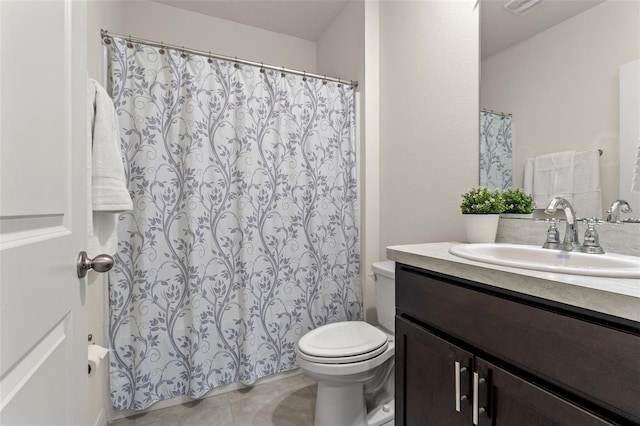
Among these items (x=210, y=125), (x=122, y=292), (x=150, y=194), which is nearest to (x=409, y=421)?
(x=122, y=292)

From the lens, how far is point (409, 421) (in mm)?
1004

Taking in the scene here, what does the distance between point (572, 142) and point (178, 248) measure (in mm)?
1821

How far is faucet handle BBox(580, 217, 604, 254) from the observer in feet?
3.01

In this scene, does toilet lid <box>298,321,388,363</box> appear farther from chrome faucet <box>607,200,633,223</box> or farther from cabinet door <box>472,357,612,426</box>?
chrome faucet <box>607,200,633,223</box>

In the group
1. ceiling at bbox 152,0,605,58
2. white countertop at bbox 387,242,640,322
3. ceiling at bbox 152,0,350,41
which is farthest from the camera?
ceiling at bbox 152,0,350,41

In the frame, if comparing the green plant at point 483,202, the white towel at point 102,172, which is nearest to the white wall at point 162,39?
the white towel at point 102,172

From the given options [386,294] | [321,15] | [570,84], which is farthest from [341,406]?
[321,15]

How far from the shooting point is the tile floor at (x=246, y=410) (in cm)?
156

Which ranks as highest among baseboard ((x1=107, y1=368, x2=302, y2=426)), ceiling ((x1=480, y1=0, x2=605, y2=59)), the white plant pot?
ceiling ((x1=480, y1=0, x2=605, y2=59))

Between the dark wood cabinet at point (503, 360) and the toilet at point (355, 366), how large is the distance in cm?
33

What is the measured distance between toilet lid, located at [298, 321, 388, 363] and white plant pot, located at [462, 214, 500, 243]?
0.65m

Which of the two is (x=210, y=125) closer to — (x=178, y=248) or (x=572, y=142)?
(x=178, y=248)

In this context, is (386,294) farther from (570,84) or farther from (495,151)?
(570,84)

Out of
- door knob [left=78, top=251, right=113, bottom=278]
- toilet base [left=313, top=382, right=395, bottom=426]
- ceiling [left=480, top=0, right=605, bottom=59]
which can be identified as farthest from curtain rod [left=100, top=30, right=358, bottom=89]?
toilet base [left=313, top=382, right=395, bottom=426]
